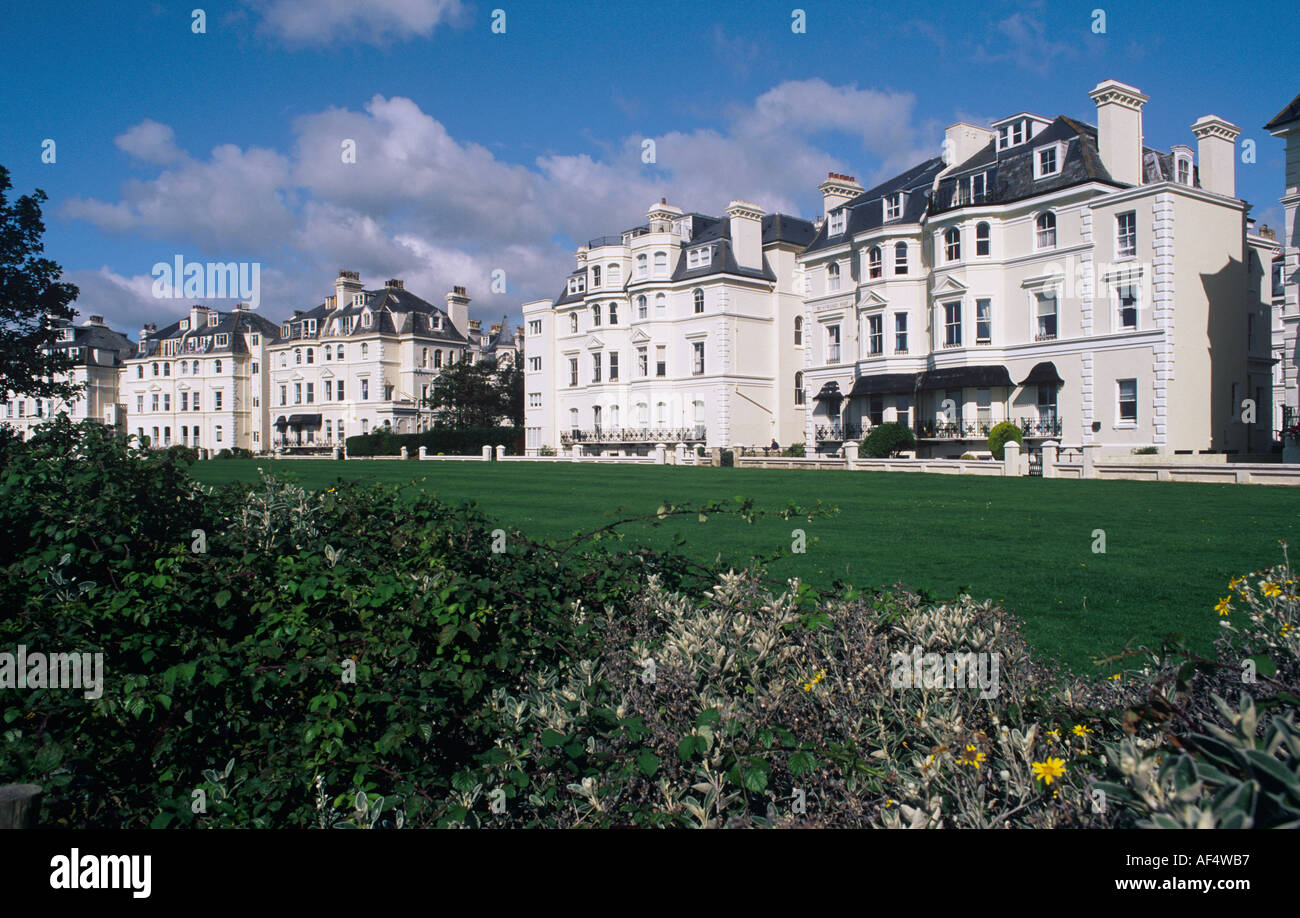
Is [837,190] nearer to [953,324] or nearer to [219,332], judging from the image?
[953,324]

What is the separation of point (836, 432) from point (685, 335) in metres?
11.9

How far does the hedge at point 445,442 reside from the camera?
200 feet

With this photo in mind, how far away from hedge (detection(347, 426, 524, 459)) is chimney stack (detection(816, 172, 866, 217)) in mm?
26688

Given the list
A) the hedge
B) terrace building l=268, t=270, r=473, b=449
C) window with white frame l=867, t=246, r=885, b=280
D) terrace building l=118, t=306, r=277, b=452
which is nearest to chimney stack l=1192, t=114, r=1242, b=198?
window with white frame l=867, t=246, r=885, b=280

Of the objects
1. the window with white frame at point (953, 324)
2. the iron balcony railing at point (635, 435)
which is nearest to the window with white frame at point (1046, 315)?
the window with white frame at point (953, 324)

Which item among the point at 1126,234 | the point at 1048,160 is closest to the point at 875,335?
the point at 1048,160

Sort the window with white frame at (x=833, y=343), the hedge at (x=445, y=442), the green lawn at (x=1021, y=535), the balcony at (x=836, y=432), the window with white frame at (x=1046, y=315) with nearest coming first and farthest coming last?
the green lawn at (x=1021, y=535), the window with white frame at (x=1046, y=315), the balcony at (x=836, y=432), the window with white frame at (x=833, y=343), the hedge at (x=445, y=442)

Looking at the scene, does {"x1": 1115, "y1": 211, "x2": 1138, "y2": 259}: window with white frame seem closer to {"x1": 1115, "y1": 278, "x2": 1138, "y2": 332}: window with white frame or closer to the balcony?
{"x1": 1115, "y1": 278, "x2": 1138, "y2": 332}: window with white frame

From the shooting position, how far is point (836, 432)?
146 ft

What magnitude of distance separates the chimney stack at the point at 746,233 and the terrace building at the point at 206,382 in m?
53.0

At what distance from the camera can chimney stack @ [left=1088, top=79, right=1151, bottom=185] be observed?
34.1 metres

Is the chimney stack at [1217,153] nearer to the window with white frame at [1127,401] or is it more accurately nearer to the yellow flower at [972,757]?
the window with white frame at [1127,401]

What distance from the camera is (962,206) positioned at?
1508 inches
